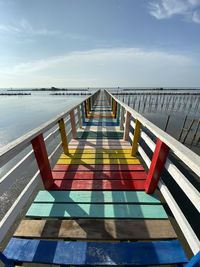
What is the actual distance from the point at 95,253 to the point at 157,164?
1359mm

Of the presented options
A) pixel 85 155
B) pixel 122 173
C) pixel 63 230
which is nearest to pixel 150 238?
pixel 63 230

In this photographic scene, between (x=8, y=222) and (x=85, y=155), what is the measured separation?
2.63m

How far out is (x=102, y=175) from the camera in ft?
11.1

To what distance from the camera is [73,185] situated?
3074 mm

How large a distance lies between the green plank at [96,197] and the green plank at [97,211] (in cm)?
10

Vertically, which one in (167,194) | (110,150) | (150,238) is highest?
(167,194)

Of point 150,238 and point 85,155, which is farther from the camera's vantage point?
point 85,155

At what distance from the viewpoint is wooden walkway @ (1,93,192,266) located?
194 cm

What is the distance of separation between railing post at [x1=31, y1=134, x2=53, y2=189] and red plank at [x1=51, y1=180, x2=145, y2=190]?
0.18 m

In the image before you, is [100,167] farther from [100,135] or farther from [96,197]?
[100,135]

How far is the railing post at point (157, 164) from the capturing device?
2.29 m

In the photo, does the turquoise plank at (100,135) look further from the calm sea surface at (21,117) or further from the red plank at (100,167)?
the calm sea surface at (21,117)

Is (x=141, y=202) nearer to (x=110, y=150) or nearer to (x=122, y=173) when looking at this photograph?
(x=122, y=173)

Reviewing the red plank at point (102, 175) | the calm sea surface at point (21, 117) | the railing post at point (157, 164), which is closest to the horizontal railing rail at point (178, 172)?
the railing post at point (157, 164)
